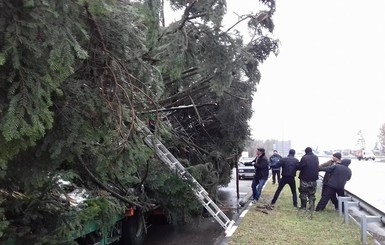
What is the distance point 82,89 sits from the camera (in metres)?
4.43

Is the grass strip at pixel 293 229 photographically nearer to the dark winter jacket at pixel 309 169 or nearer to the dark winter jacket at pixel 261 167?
the dark winter jacket at pixel 309 169

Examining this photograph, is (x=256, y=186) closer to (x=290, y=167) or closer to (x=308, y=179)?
(x=290, y=167)

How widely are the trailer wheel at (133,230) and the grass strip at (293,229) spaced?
72.0 inches

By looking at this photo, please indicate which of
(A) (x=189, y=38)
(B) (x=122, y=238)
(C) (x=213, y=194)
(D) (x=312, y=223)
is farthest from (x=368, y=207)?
(A) (x=189, y=38)

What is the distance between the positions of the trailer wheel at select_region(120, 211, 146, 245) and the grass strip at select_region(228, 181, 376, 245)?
183 centimetres

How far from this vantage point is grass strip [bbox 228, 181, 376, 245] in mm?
8336

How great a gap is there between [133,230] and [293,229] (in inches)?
137

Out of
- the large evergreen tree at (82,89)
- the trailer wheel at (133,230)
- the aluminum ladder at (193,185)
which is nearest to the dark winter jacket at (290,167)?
the aluminum ladder at (193,185)

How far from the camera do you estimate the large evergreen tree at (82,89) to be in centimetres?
351

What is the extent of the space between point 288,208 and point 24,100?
10371mm

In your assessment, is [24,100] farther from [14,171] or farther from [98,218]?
[98,218]

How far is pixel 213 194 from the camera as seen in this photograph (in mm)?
11602

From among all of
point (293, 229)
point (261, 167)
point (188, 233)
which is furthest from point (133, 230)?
point (261, 167)

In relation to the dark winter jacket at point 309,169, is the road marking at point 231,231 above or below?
below
